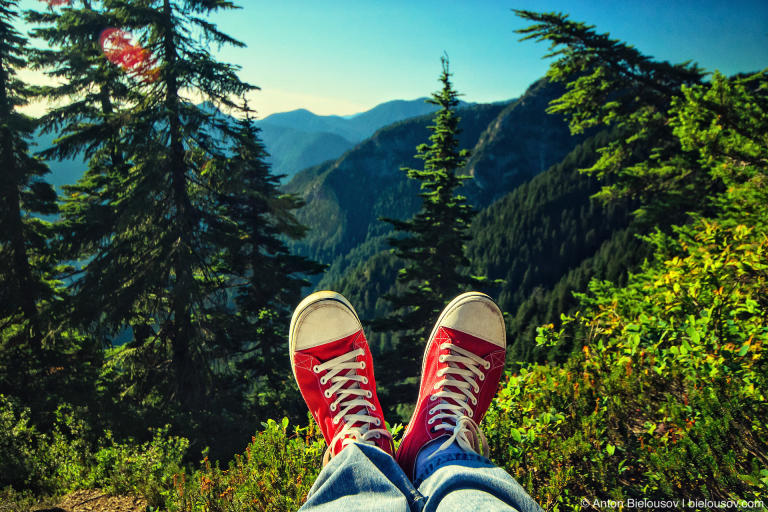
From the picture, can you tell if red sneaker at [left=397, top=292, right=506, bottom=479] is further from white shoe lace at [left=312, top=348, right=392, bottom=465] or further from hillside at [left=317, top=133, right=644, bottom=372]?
hillside at [left=317, top=133, right=644, bottom=372]

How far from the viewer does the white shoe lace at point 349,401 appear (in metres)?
2.20

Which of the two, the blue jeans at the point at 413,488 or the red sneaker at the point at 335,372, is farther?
the red sneaker at the point at 335,372

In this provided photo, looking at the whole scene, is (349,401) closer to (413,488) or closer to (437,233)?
(413,488)

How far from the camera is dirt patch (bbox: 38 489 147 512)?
2590 mm

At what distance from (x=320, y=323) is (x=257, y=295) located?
9602mm

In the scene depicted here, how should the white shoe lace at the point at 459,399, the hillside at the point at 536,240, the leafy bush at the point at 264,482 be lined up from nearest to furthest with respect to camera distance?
1. the leafy bush at the point at 264,482
2. the white shoe lace at the point at 459,399
3. the hillside at the point at 536,240

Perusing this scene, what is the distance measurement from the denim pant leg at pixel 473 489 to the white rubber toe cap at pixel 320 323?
4.54ft

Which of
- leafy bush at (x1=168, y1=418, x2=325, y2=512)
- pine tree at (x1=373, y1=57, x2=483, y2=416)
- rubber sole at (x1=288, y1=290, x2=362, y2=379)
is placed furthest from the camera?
pine tree at (x1=373, y1=57, x2=483, y2=416)

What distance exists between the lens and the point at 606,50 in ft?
31.0

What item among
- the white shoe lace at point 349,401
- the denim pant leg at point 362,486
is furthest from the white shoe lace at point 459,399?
the white shoe lace at point 349,401

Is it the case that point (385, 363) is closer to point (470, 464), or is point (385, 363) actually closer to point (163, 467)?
point (163, 467)

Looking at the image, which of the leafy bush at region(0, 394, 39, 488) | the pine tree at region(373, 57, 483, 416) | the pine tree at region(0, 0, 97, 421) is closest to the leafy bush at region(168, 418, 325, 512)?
the leafy bush at region(0, 394, 39, 488)

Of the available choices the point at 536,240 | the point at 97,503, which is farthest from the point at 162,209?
the point at 536,240

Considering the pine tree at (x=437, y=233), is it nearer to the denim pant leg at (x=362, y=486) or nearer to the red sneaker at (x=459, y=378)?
the red sneaker at (x=459, y=378)
